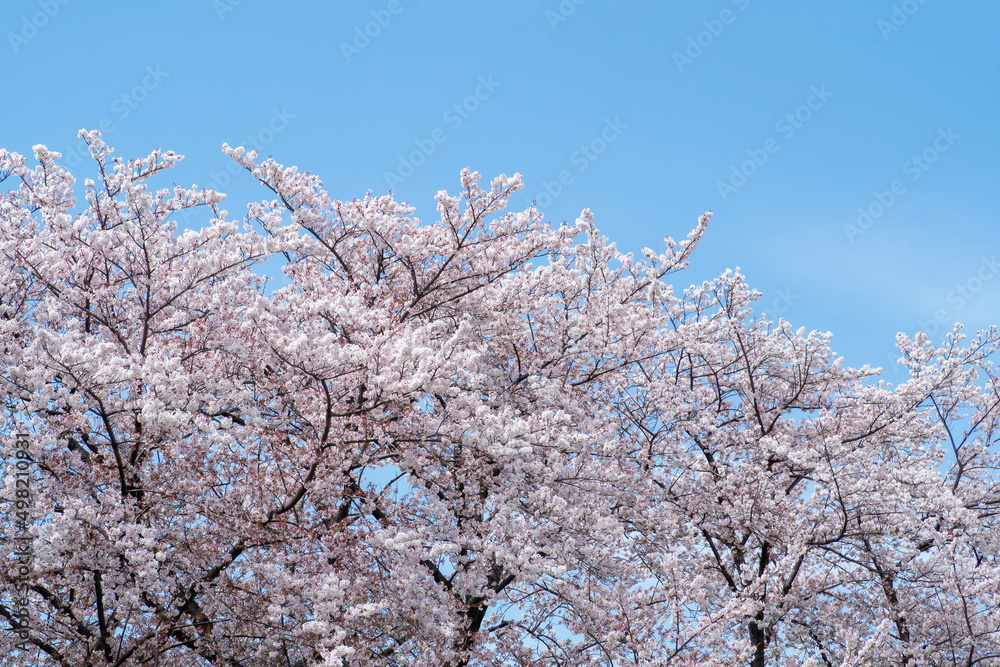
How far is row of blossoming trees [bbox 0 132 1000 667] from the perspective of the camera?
25.2 feet

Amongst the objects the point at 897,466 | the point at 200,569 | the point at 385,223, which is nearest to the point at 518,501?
the point at 200,569

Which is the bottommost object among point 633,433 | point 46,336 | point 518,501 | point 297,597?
point 297,597

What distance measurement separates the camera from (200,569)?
27.2 ft

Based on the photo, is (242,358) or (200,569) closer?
(200,569)

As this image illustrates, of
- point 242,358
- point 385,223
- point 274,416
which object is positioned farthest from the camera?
point 385,223

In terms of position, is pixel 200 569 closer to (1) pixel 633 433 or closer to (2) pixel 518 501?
(2) pixel 518 501

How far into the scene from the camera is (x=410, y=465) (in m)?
Answer: 9.12

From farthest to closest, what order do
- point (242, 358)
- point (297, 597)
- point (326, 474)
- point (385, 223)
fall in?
point (385, 223), point (242, 358), point (326, 474), point (297, 597)

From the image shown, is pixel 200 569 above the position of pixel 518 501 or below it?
below

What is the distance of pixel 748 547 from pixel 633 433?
235 centimetres

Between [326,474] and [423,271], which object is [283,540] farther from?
[423,271]

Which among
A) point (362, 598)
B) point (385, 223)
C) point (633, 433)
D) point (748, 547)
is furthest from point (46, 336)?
point (748, 547)

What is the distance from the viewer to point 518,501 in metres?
9.20

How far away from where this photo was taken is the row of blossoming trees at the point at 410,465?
7.70 meters
